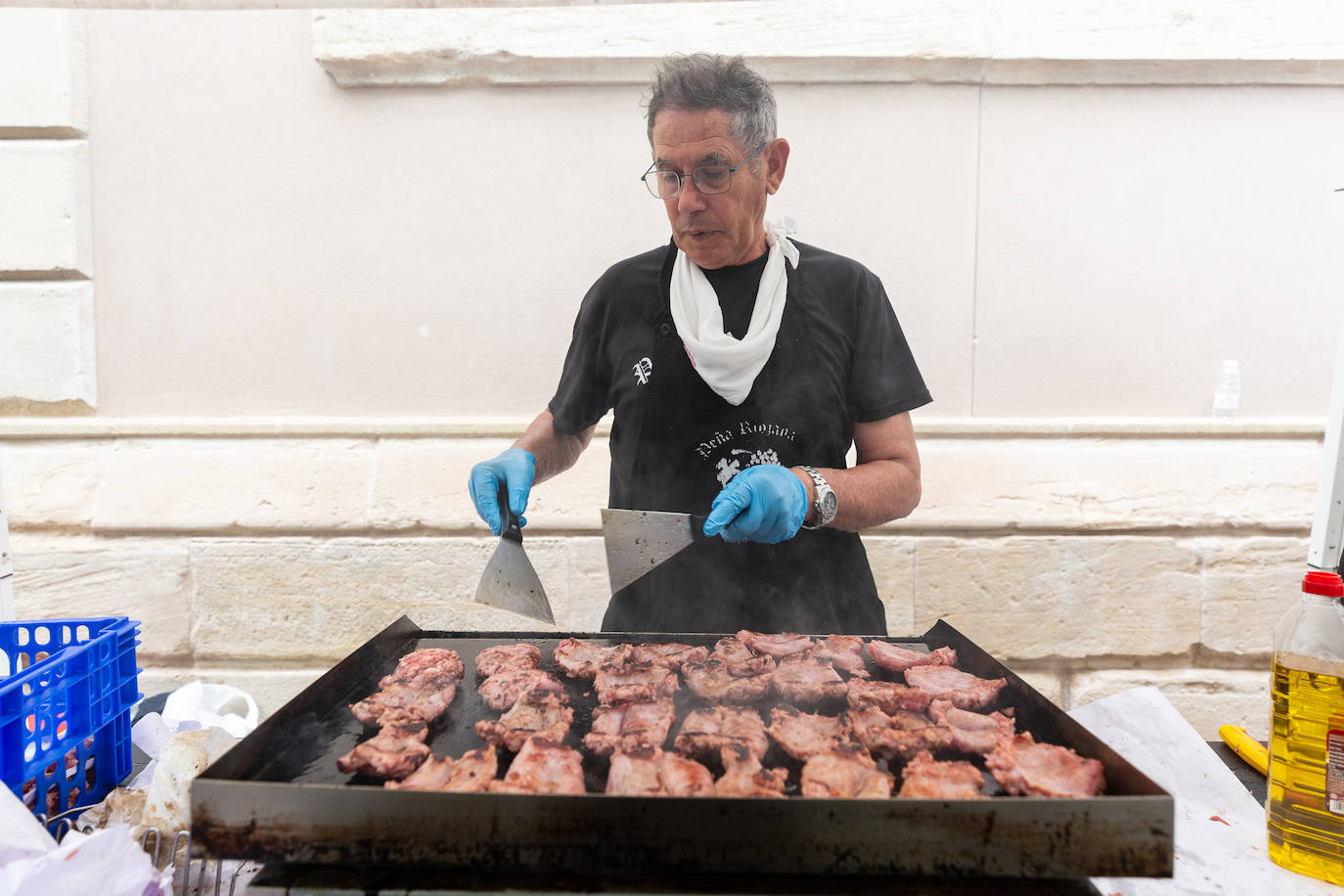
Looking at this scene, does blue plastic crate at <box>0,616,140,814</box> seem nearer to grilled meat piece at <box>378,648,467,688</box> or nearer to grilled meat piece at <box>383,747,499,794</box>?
grilled meat piece at <box>378,648,467,688</box>

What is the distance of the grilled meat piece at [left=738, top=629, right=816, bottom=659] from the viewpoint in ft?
7.19

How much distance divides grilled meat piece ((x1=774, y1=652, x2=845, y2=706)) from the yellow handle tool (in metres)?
1.08

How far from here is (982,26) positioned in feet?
11.4

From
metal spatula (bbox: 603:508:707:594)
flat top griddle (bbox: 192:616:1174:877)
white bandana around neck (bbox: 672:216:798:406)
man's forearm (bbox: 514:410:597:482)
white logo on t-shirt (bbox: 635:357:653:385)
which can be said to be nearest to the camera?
flat top griddle (bbox: 192:616:1174:877)

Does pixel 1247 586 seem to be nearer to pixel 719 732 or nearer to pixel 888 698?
pixel 888 698

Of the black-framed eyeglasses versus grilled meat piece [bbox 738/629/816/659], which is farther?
the black-framed eyeglasses

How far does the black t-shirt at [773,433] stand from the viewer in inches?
110

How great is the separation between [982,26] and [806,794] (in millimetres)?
3458

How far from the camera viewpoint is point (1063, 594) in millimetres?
3539

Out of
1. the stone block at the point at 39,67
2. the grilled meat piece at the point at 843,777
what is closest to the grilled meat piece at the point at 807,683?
the grilled meat piece at the point at 843,777

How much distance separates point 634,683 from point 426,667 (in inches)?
22.3

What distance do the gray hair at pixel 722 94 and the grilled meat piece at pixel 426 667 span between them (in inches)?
74.0

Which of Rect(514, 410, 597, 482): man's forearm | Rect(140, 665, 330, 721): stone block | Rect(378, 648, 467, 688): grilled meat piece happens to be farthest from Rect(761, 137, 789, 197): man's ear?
Rect(140, 665, 330, 721): stone block

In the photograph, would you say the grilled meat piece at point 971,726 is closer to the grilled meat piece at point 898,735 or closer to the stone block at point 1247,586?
the grilled meat piece at point 898,735
